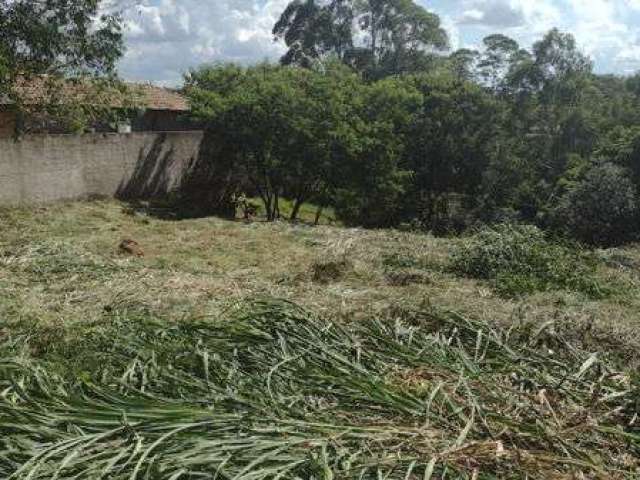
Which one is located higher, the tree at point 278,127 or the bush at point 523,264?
the tree at point 278,127

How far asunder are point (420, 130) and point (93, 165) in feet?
33.2

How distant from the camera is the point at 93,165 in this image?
11562 millimetres

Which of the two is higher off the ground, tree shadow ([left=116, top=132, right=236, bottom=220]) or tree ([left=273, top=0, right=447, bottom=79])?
tree ([left=273, top=0, right=447, bottom=79])

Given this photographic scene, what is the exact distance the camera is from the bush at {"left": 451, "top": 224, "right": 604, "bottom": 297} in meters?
6.96

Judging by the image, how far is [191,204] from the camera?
13.7m

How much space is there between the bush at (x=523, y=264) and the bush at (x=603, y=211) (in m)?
6.24

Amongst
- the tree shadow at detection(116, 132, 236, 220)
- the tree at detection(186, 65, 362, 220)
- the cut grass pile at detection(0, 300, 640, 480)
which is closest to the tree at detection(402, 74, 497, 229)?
the tree at detection(186, 65, 362, 220)

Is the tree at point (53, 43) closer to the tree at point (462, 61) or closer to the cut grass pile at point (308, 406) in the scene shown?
the cut grass pile at point (308, 406)

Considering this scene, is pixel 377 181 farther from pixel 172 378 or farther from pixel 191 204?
pixel 172 378

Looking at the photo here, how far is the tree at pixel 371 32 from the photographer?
105ft

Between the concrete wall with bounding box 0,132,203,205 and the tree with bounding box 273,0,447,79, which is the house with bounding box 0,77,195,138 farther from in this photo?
the tree with bounding box 273,0,447,79

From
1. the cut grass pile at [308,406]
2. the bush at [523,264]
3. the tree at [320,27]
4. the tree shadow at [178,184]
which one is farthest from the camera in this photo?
the tree at [320,27]

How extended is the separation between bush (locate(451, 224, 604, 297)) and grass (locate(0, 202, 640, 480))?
363mm

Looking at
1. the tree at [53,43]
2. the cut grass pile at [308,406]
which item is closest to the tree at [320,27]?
the tree at [53,43]
